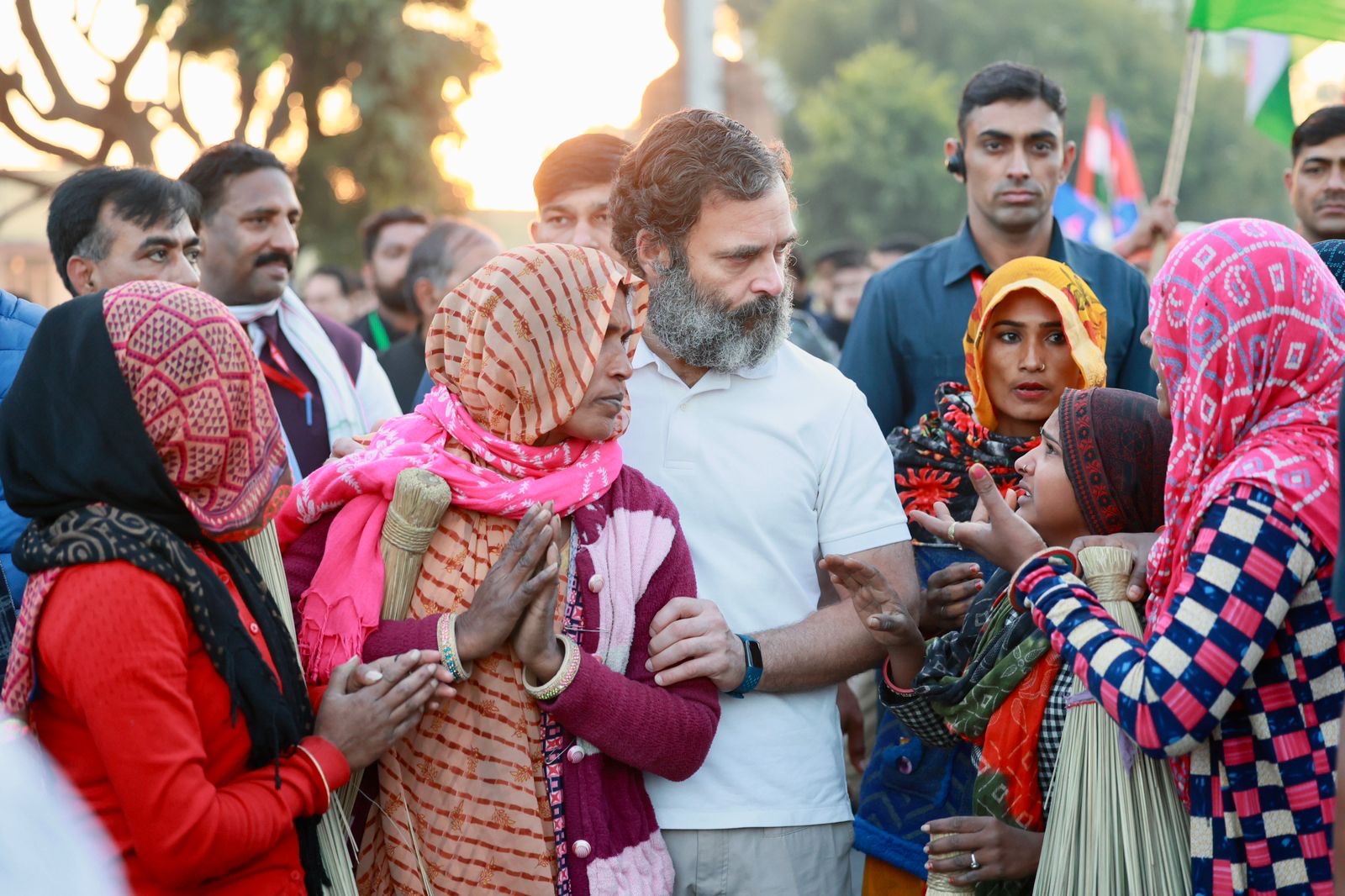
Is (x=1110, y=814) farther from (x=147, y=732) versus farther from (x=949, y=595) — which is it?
(x=147, y=732)

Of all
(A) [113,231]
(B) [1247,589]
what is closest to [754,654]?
(B) [1247,589]

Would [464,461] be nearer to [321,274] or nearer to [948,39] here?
[321,274]

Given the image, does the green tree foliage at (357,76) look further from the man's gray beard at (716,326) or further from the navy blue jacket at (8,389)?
the man's gray beard at (716,326)

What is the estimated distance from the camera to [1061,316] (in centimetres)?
385

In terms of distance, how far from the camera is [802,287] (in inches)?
481

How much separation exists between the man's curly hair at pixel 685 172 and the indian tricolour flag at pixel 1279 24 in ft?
9.57

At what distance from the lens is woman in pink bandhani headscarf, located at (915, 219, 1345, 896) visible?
2387 millimetres

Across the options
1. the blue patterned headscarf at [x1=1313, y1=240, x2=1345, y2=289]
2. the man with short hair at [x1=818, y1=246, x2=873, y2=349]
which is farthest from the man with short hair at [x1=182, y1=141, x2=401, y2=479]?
the man with short hair at [x1=818, y1=246, x2=873, y2=349]

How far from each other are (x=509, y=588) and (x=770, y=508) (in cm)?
79

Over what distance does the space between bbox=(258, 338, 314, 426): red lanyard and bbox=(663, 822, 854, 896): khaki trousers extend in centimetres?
241

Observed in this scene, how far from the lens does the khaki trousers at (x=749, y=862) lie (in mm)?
3020

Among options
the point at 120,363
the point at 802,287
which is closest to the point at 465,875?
the point at 120,363

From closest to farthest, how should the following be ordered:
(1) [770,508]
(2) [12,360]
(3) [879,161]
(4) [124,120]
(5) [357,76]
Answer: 1. (1) [770,508]
2. (2) [12,360]
3. (4) [124,120]
4. (5) [357,76]
5. (3) [879,161]

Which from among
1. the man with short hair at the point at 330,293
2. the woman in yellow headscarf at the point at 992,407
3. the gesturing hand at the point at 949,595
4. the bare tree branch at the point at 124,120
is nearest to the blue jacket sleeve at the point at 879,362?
the woman in yellow headscarf at the point at 992,407
